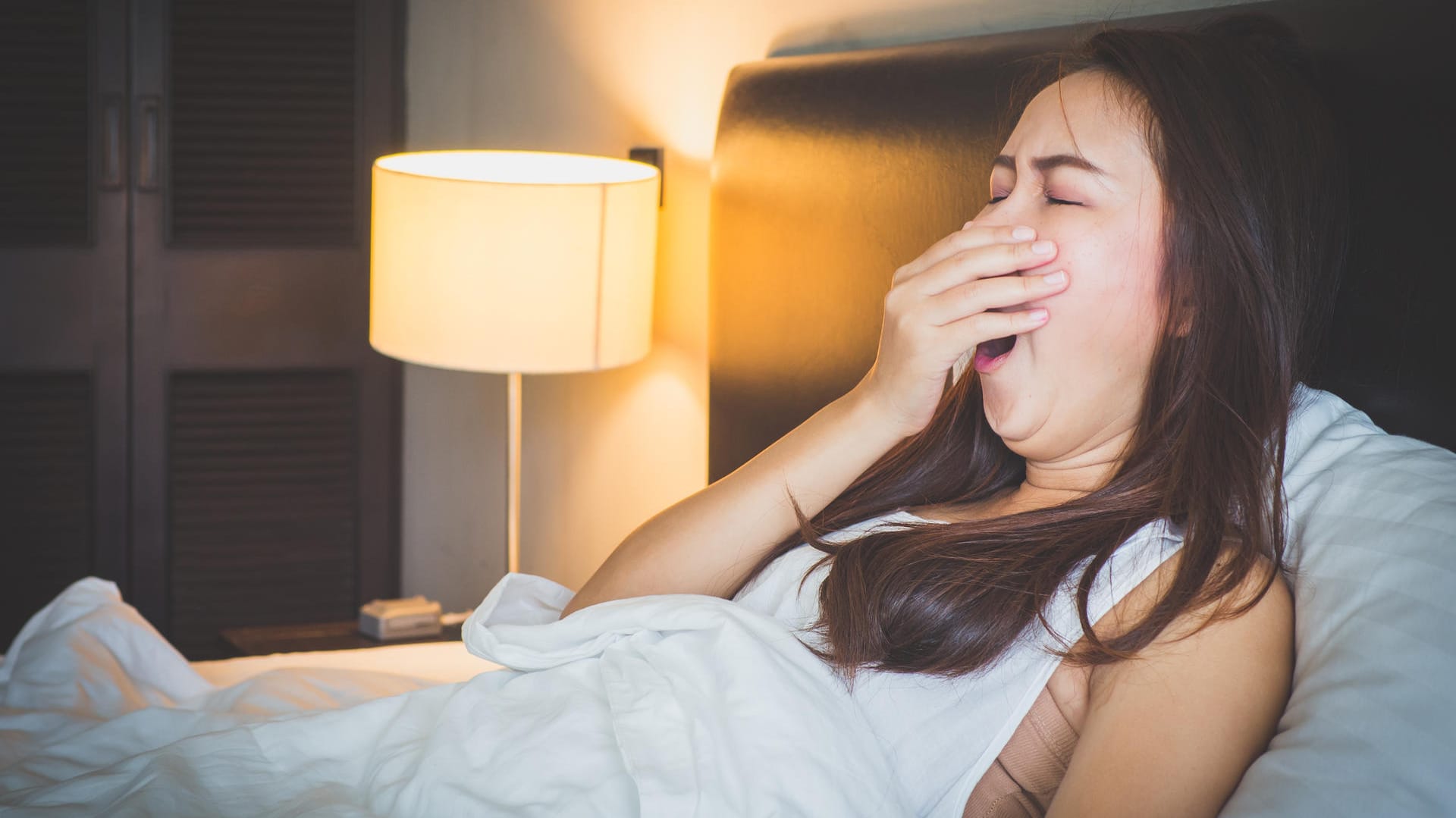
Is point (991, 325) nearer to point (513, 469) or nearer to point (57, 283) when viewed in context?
point (513, 469)

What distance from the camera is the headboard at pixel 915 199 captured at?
901mm

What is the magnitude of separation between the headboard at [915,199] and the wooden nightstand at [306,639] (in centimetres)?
71

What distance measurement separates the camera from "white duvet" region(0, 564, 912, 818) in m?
0.91

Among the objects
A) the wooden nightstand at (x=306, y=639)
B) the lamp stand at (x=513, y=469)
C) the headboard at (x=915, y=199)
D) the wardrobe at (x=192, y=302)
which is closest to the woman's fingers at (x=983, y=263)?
the headboard at (x=915, y=199)

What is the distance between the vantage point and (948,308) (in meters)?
1.01

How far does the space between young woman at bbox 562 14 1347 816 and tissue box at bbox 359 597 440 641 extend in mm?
1282

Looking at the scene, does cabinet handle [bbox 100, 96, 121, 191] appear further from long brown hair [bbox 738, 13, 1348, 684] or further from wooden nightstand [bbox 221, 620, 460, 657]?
long brown hair [bbox 738, 13, 1348, 684]

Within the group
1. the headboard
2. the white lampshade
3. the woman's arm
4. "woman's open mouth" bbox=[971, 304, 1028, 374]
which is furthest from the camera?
the white lampshade

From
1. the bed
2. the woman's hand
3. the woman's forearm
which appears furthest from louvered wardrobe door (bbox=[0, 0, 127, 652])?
the woman's hand

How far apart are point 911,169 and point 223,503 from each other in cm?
208

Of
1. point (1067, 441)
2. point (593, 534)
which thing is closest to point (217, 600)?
point (593, 534)

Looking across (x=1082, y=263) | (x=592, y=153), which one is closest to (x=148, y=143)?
(x=592, y=153)

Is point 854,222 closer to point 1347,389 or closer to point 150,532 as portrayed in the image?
point 1347,389

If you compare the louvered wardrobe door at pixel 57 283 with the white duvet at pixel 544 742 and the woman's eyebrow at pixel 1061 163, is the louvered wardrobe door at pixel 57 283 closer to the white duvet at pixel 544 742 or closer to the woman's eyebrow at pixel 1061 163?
the white duvet at pixel 544 742
